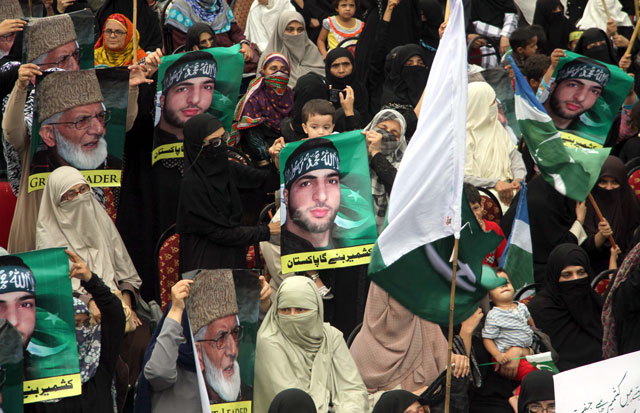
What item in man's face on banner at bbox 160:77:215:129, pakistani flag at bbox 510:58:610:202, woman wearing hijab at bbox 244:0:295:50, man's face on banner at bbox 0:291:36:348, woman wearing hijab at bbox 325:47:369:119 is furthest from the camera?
woman wearing hijab at bbox 244:0:295:50

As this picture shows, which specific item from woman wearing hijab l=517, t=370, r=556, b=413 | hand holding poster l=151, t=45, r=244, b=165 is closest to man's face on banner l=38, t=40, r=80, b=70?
hand holding poster l=151, t=45, r=244, b=165

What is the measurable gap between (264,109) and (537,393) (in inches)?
145

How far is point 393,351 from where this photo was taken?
7.05 meters

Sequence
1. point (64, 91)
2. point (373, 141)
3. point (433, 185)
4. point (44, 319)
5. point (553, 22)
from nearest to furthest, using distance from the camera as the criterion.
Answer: point (433, 185)
point (44, 319)
point (64, 91)
point (373, 141)
point (553, 22)

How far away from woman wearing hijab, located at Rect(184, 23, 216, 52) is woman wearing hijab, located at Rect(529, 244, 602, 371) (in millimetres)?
3255

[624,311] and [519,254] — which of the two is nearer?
[624,311]

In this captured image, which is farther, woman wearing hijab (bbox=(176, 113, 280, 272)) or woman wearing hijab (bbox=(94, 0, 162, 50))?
woman wearing hijab (bbox=(94, 0, 162, 50))

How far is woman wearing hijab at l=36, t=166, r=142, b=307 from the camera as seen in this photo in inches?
282

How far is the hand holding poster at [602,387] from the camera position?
5559 mm

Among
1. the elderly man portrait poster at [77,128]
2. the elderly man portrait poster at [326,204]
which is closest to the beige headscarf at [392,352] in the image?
the elderly man portrait poster at [326,204]

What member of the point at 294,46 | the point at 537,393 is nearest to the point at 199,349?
the point at 537,393

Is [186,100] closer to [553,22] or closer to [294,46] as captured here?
[294,46]

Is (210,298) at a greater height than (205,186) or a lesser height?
lesser

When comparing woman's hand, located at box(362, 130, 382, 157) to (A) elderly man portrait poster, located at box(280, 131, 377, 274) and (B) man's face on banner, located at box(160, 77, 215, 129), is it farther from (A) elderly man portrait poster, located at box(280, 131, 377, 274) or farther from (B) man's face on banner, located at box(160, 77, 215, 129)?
(B) man's face on banner, located at box(160, 77, 215, 129)
